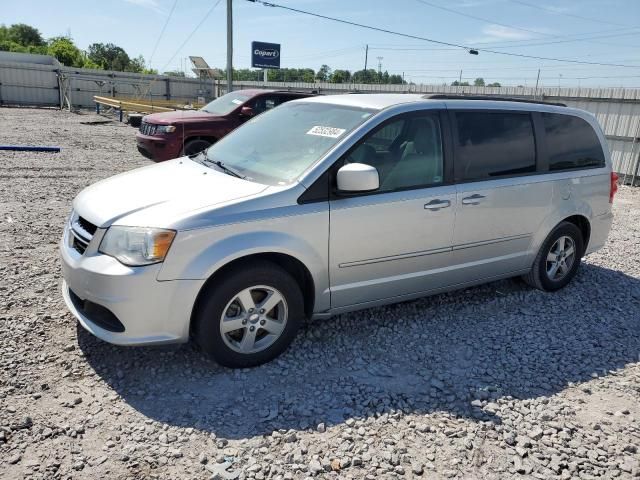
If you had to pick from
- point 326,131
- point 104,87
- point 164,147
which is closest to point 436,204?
point 326,131

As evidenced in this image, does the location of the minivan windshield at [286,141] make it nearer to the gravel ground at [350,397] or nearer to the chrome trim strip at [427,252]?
the chrome trim strip at [427,252]

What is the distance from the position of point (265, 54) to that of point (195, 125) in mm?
22527

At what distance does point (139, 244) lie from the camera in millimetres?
3086

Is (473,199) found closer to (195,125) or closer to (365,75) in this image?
(195,125)

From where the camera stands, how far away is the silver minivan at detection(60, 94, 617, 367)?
3.14 meters

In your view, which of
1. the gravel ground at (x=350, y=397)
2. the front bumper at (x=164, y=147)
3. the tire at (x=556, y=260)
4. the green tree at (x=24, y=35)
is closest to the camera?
the gravel ground at (x=350, y=397)

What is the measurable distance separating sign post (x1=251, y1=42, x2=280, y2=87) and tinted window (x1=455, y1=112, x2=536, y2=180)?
27.5m

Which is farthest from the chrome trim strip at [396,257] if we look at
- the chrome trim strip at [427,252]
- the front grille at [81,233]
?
the front grille at [81,233]

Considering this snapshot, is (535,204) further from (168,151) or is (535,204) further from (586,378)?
(168,151)

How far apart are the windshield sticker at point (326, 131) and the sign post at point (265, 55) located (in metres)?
27.9

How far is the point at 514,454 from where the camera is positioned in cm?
287

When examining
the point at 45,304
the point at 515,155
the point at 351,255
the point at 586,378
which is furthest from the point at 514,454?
the point at 45,304

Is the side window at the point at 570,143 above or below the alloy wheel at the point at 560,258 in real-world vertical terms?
above

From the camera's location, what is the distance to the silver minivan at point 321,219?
3.14 m
